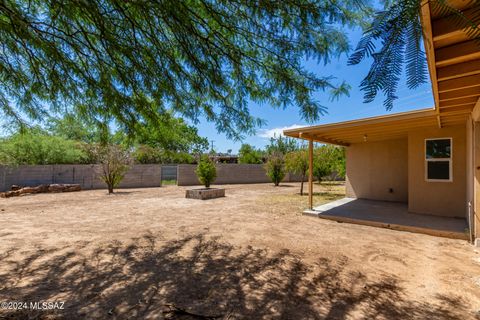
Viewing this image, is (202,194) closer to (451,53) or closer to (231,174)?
(231,174)

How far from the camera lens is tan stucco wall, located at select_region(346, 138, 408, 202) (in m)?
9.16

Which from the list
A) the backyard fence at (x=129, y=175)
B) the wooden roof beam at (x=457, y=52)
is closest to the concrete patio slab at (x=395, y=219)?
the wooden roof beam at (x=457, y=52)

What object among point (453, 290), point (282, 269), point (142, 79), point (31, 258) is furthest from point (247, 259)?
point (31, 258)

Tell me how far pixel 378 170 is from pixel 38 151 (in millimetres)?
16849

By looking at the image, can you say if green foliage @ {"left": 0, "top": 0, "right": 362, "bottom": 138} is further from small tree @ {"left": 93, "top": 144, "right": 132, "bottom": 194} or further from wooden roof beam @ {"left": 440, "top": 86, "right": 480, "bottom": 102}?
small tree @ {"left": 93, "top": 144, "right": 132, "bottom": 194}

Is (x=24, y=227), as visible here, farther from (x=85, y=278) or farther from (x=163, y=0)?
(x=163, y=0)

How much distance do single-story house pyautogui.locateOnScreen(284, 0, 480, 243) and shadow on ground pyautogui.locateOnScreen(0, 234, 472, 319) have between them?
7.78 feet

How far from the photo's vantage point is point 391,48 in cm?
91

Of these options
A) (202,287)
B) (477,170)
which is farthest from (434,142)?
(202,287)

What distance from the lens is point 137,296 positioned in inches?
104

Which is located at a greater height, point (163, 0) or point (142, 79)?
point (163, 0)

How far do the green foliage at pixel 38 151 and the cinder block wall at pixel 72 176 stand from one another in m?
0.63

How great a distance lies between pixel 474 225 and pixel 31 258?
24.3 ft

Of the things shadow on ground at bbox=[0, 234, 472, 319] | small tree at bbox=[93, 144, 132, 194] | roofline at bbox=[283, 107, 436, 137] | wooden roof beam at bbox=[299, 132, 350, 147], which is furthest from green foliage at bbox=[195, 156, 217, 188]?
shadow on ground at bbox=[0, 234, 472, 319]
